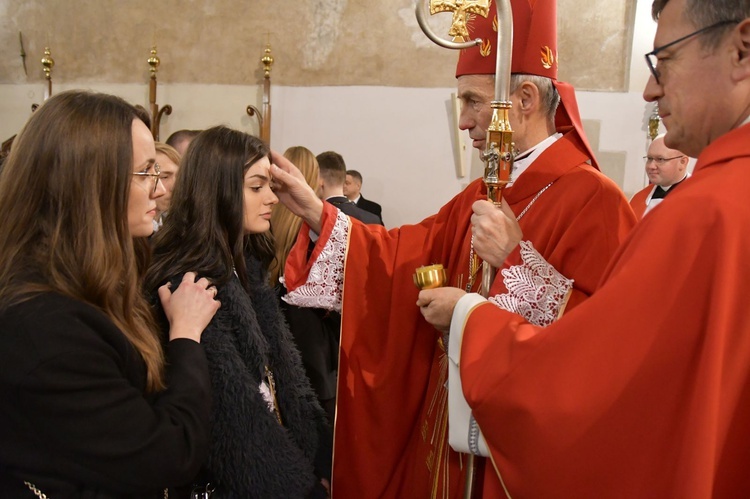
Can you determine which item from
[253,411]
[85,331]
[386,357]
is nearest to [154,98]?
[386,357]

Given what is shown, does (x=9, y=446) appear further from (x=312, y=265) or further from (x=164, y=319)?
(x=312, y=265)

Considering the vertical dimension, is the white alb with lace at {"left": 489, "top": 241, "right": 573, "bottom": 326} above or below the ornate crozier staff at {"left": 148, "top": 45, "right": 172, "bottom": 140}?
below

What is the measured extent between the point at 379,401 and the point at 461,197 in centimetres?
73

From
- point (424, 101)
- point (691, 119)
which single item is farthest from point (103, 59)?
point (691, 119)

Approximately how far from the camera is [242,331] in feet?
6.24

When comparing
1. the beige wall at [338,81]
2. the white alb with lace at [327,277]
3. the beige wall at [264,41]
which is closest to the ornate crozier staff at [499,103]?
the white alb with lace at [327,277]

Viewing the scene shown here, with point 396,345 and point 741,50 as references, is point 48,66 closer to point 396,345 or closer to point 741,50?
point 396,345

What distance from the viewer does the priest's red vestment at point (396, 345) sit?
2092 mm

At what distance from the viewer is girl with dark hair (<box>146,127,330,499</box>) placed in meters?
1.77

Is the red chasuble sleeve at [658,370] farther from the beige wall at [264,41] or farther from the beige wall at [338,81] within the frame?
the beige wall at [264,41]

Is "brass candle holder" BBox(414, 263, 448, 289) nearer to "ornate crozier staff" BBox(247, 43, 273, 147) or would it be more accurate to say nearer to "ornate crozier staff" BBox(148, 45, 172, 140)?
"ornate crozier staff" BBox(247, 43, 273, 147)

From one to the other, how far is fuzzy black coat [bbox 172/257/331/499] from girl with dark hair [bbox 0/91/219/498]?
22 centimetres

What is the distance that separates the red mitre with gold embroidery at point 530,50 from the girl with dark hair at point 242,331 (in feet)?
2.45

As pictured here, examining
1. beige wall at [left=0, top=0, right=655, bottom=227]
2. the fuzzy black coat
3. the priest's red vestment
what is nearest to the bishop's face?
the priest's red vestment
